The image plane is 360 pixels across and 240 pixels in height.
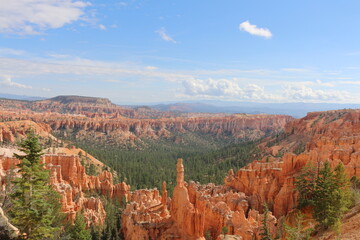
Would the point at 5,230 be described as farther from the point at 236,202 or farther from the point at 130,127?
the point at 130,127

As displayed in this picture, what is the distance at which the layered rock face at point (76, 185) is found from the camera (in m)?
39.9

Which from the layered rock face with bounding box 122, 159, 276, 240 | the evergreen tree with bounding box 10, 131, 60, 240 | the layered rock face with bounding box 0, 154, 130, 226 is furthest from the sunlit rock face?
the evergreen tree with bounding box 10, 131, 60, 240

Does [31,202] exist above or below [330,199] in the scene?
above

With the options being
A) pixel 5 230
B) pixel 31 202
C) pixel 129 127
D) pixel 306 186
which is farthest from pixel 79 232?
pixel 129 127

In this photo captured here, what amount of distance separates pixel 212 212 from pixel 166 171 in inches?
2049

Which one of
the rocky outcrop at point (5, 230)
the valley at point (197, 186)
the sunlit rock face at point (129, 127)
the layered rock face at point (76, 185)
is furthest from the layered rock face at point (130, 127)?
the rocky outcrop at point (5, 230)

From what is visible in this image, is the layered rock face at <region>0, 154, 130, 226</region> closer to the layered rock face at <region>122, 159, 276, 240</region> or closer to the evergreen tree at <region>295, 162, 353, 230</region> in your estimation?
the layered rock face at <region>122, 159, 276, 240</region>

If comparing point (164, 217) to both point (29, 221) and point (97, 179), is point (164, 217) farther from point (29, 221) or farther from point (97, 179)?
point (97, 179)

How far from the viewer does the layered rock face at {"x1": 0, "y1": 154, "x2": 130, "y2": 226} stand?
39.9 metres

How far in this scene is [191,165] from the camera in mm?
89500

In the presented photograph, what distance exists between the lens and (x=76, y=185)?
50.8 m

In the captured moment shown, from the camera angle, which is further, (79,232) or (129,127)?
(129,127)

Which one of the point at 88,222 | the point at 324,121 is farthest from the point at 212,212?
the point at 324,121

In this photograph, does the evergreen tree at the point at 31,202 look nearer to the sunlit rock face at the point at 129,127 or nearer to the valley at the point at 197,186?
the valley at the point at 197,186
